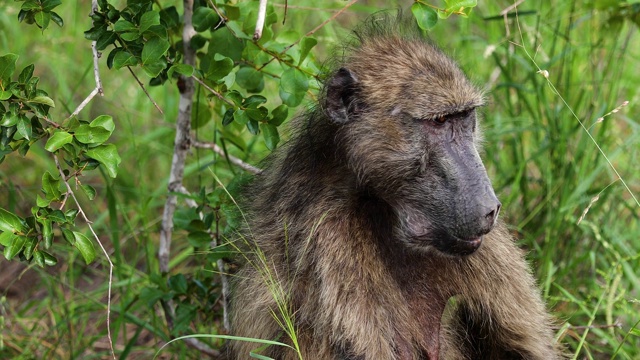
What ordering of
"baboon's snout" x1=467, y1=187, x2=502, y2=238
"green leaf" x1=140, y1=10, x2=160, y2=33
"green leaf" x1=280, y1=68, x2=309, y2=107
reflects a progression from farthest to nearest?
"green leaf" x1=280, y1=68, x2=309, y2=107, "green leaf" x1=140, y1=10, x2=160, y2=33, "baboon's snout" x1=467, y1=187, x2=502, y2=238

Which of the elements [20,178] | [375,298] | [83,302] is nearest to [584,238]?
[375,298]

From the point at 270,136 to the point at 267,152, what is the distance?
1298 millimetres

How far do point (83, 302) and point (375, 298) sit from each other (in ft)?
6.14

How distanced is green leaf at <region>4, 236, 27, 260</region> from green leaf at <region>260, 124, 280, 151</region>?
2.76 feet

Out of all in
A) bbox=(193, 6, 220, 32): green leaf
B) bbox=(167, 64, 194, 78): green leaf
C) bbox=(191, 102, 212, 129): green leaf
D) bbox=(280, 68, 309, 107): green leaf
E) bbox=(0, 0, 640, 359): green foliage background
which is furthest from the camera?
bbox=(191, 102, 212, 129): green leaf

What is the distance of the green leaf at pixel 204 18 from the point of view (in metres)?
3.14

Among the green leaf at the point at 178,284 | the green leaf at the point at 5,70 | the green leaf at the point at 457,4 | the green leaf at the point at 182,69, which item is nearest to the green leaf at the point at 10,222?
the green leaf at the point at 5,70

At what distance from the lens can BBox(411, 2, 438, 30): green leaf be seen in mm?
2843

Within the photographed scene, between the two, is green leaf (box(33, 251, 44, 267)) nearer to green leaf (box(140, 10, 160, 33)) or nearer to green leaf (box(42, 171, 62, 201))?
green leaf (box(42, 171, 62, 201))

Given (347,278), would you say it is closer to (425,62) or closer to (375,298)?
(375,298)

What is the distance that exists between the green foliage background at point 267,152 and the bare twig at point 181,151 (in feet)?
0.23

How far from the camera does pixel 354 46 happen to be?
295 centimetres

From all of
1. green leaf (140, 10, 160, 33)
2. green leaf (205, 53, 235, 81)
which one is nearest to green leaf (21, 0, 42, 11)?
green leaf (140, 10, 160, 33)

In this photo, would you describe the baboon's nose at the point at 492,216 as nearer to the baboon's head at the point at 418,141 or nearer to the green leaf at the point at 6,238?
the baboon's head at the point at 418,141
